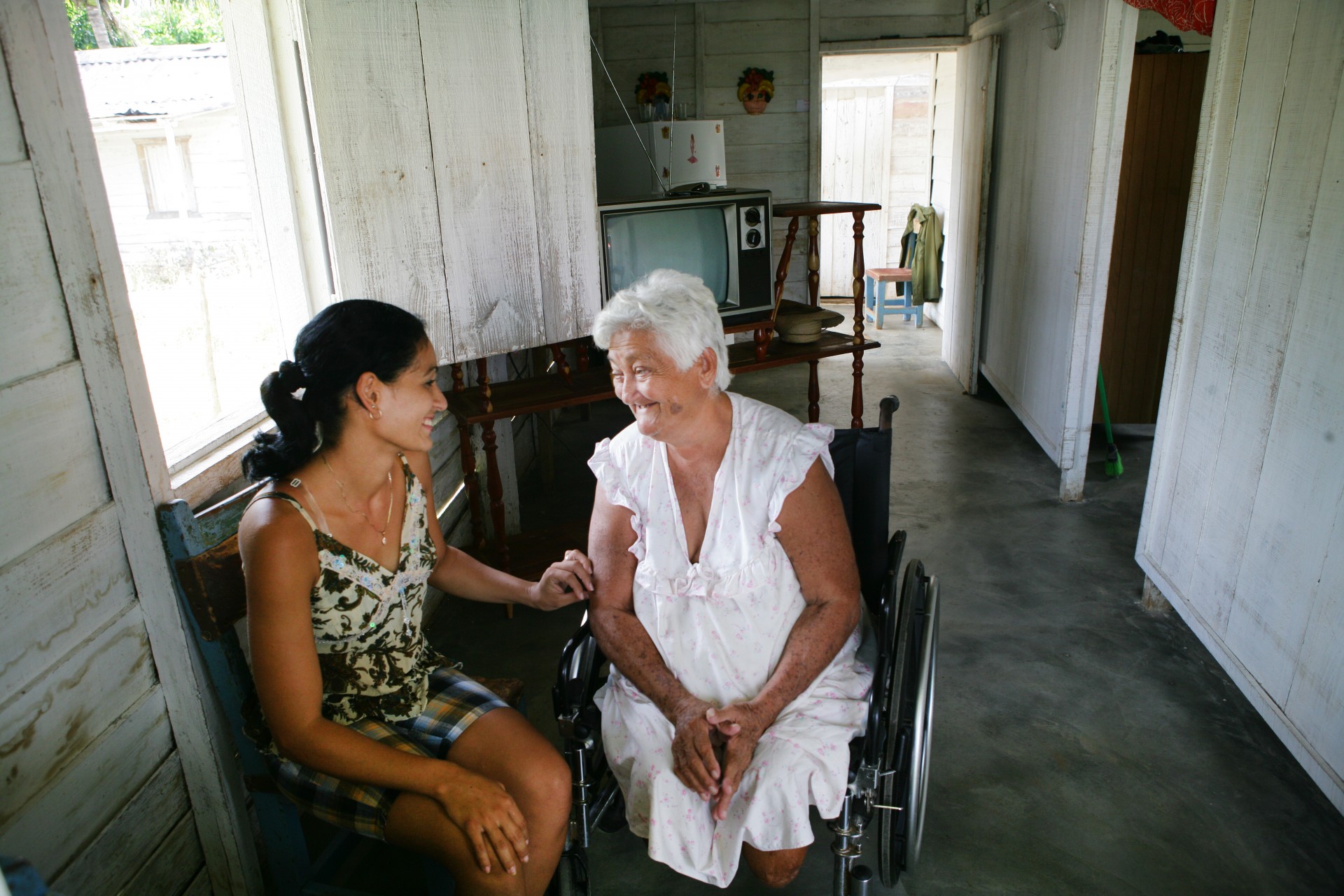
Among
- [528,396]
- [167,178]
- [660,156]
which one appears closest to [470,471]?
[528,396]

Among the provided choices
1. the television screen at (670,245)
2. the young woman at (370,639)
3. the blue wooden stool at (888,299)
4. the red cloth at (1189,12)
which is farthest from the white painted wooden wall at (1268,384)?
the blue wooden stool at (888,299)

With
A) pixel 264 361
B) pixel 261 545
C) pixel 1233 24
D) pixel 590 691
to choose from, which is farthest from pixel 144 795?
pixel 1233 24

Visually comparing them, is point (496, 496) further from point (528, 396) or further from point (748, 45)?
point (748, 45)

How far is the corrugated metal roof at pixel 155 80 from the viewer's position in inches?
62.1

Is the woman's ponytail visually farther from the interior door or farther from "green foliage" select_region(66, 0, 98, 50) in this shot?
the interior door

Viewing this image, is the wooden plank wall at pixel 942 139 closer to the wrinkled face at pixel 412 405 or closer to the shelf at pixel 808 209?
the shelf at pixel 808 209

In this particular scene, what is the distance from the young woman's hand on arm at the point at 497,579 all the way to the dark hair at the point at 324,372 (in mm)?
233

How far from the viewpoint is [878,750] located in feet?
4.71

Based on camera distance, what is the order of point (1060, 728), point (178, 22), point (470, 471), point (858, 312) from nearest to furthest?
point (178, 22) → point (1060, 728) → point (470, 471) → point (858, 312)

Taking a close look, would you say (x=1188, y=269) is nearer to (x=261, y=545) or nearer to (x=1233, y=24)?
(x=1233, y=24)

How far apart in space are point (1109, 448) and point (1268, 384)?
1864 mm

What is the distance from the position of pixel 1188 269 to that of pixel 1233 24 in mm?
652

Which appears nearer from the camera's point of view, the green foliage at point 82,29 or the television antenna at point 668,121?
the green foliage at point 82,29

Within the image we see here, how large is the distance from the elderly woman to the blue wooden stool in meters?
5.80
